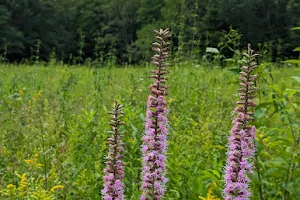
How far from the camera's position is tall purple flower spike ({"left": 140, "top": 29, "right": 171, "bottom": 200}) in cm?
206

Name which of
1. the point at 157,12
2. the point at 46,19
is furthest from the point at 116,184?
the point at 46,19

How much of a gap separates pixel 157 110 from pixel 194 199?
104 cm

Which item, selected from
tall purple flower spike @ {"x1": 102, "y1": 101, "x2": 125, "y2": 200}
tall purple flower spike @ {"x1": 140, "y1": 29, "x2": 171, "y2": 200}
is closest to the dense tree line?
tall purple flower spike @ {"x1": 140, "y1": 29, "x2": 171, "y2": 200}

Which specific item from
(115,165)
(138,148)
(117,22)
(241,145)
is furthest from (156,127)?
(117,22)

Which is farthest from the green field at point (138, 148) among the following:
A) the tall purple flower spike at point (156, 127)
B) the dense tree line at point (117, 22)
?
the dense tree line at point (117, 22)

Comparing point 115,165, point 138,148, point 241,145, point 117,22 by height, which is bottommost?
point 138,148

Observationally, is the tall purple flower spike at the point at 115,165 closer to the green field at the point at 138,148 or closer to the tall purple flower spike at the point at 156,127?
the tall purple flower spike at the point at 156,127

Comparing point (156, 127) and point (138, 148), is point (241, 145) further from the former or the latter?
point (138, 148)

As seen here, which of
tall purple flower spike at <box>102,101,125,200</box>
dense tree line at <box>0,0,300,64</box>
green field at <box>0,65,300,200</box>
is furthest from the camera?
dense tree line at <box>0,0,300,64</box>

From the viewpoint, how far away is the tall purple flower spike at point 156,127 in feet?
6.75

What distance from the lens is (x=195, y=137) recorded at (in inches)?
153

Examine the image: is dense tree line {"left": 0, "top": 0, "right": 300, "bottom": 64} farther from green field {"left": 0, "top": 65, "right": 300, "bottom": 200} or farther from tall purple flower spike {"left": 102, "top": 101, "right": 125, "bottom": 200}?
tall purple flower spike {"left": 102, "top": 101, "right": 125, "bottom": 200}

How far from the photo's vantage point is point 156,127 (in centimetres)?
208

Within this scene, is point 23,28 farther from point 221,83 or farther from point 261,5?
point 221,83
